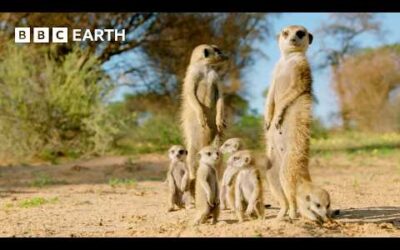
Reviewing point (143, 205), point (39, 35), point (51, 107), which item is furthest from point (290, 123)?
point (51, 107)

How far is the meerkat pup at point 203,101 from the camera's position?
350 inches

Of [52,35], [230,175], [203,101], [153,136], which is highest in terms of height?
[52,35]

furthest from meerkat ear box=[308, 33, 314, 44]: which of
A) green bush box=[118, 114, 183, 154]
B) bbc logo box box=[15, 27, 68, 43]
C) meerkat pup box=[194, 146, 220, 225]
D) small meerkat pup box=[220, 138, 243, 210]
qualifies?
green bush box=[118, 114, 183, 154]

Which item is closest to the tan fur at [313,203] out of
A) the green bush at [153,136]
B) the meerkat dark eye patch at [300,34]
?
the meerkat dark eye patch at [300,34]

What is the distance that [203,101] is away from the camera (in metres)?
8.96

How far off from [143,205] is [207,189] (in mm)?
2723

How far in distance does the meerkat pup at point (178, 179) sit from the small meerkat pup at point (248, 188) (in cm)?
160

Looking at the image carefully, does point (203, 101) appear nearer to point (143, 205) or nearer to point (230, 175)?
point (143, 205)

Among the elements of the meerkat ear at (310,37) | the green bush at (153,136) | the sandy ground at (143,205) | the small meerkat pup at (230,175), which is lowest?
the sandy ground at (143,205)

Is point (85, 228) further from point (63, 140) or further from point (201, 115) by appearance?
point (63, 140)

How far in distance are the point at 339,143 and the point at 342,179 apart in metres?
10.2

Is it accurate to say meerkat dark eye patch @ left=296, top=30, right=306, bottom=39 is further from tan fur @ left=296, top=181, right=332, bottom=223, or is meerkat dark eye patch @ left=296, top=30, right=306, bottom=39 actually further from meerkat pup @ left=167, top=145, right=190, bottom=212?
meerkat pup @ left=167, top=145, right=190, bottom=212

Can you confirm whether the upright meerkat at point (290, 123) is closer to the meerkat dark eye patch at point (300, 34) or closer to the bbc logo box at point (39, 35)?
the meerkat dark eye patch at point (300, 34)
